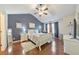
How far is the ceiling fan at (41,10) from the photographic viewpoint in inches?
89.7

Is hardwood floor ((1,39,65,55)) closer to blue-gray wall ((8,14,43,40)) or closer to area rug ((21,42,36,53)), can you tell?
area rug ((21,42,36,53))

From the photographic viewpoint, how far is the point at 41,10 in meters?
2.28

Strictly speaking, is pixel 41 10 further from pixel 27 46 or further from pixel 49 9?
pixel 27 46

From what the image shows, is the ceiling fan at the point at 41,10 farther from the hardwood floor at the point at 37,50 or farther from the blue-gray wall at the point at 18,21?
the hardwood floor at the point at 37,50

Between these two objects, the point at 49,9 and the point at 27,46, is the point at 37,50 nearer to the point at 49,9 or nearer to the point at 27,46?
the point at 27,46

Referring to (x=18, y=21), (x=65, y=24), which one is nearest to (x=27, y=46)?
(x=18, y=21)

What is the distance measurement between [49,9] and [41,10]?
167mm

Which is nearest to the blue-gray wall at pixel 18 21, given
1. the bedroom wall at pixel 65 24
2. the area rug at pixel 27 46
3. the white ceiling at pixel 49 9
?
the white ceiling at pixel 49 9

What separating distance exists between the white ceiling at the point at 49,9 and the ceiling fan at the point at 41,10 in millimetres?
61

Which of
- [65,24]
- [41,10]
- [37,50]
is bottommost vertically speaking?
[37,50]

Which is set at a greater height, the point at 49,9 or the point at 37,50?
the point at 49,9

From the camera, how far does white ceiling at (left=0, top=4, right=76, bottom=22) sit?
2.27 metres

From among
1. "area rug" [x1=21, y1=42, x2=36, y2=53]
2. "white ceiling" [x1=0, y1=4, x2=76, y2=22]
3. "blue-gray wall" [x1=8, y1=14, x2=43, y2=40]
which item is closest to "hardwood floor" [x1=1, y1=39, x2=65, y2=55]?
"area rug" [x1=21, y1=42, x2=36, y2=53]
